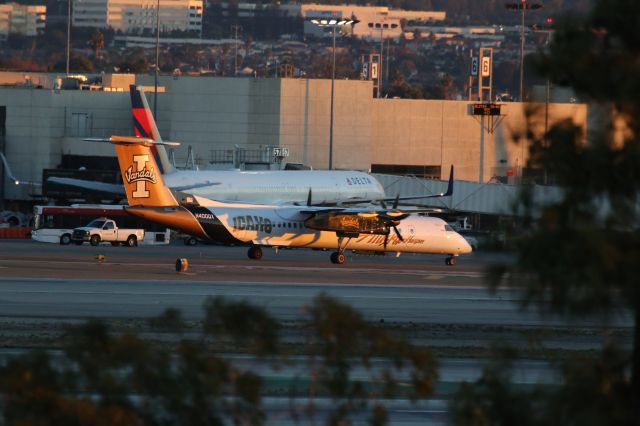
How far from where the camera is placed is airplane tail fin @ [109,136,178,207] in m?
47.6

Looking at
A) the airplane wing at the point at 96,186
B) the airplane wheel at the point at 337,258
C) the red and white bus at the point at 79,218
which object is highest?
the airplane wing at the point at 96,186

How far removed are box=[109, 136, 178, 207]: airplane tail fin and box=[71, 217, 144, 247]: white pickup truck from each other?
40.2 ft

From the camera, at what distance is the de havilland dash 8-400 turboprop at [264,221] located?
46.7 metres

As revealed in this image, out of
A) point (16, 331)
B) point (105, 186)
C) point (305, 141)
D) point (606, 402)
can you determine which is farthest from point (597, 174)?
point (305, 141)

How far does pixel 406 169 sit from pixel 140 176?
156ft

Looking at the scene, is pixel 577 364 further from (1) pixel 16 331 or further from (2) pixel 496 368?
(1) pixel 16 331

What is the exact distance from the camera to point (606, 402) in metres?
9.09

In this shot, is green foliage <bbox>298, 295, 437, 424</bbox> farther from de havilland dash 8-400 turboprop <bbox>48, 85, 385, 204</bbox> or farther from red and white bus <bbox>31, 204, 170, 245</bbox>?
red and white bus <bbox>31, 204, 170, 245</bbox>

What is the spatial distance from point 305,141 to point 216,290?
52519mm

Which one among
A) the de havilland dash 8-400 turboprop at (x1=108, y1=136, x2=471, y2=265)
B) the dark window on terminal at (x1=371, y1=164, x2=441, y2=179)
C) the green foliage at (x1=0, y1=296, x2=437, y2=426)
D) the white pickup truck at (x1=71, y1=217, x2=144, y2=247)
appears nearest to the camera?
the green foliage at (x1=0, y1=296, x2=437, y2=426)

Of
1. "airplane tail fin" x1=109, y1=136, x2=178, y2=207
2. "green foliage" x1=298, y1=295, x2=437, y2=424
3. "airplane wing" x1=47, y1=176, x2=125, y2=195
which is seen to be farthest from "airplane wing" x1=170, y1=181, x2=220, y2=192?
"green foliage" x1=298, y1=295, x2=437, y2=424

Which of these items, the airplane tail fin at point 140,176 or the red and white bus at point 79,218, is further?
the red and white bus at point 79,218

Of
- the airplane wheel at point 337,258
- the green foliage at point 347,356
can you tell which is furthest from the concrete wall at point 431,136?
the green foliage at point 347,356

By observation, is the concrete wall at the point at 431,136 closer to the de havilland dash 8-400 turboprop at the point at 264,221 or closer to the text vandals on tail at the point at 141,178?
the de havilland dash 8-400 turboprop at the point at 264,221
